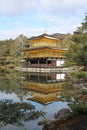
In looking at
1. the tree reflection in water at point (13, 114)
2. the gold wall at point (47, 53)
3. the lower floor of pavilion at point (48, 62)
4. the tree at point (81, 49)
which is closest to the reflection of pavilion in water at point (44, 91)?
the tree at point (81, 49)

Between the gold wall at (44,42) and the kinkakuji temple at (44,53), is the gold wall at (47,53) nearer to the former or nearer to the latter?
the kinkakuji temple at (44,53)

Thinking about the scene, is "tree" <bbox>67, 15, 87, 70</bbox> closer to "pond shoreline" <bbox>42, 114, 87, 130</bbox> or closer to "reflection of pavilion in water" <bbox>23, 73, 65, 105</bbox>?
"pond shoreline" <bbox>42, 114, 87, 130</bbox>

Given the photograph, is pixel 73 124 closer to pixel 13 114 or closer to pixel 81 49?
pixel 13 114

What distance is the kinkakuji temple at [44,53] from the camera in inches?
2243

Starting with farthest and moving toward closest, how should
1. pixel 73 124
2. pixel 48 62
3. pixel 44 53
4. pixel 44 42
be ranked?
pixel 44 42 < pixel 48 62 < pixel 44 53 < pixel 73 124

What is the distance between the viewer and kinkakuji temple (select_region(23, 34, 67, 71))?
187ft

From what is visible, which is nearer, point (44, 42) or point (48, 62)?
point (48, 62)

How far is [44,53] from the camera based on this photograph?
57.1 metres

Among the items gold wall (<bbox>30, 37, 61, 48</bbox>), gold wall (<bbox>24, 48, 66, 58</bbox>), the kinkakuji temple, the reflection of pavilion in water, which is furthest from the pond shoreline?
gold wall (<bbox>30, 37, 61, 48</bbox>)

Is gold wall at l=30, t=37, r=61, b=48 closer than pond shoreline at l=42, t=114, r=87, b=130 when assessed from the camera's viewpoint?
No

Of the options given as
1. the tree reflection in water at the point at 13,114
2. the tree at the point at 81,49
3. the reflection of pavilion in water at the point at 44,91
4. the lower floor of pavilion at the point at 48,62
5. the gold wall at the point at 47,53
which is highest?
the tree at the point at 81,49

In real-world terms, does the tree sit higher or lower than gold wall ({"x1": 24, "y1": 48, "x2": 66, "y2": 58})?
higher

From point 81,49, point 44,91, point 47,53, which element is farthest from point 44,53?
point 81,49

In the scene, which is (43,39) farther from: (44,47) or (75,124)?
(75,124)
